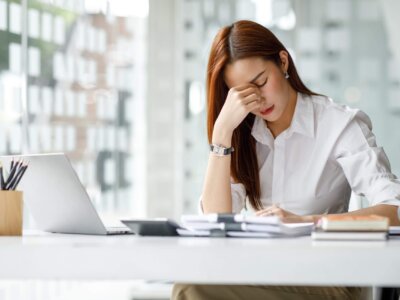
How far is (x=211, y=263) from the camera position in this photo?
1.15 m

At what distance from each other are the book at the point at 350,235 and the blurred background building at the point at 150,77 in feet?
13.5

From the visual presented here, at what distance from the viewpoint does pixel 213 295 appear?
1.76 m

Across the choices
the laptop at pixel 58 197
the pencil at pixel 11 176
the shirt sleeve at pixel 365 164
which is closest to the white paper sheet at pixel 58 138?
the shirt sleeve at pixel 365 164

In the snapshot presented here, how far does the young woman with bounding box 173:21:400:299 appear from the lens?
239 cm

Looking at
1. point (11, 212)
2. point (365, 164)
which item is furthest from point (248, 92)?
point (11, 212)

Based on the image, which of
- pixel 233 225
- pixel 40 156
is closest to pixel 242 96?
pixel 40 156

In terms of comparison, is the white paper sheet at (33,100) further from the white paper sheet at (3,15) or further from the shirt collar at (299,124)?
the shirt collar at (299,124)

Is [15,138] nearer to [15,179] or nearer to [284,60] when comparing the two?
[284,60]

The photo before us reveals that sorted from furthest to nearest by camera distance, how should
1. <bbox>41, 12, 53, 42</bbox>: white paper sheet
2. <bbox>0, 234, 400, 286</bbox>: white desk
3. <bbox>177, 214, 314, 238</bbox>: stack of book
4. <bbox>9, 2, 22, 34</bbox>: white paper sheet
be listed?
<bbox>41, 12, 53, 42</bbox>: white paper sheet, <bbox>9, 2, 22, 34</bbox>: white paper sheet, <bbox>177, 214, 314, 238</bbox>: stack of book, <bbox>0, 234, 400, 286</bbox>: white desk

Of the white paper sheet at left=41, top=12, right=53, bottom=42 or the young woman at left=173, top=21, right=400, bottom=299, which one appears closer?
the young woman at left=173, top=21, right=400, bottom=299

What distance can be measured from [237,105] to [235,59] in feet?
0.50

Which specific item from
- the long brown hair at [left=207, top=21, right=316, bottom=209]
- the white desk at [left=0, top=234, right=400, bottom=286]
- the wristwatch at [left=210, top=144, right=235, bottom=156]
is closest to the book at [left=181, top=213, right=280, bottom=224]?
the white desk at [left=0, top=234, right=400, bottom=286]

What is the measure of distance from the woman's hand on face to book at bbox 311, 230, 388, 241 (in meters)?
1.00

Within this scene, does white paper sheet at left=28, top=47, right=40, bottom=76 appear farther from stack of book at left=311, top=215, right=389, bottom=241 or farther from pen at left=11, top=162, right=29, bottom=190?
stack of book at left=311, top=215, right=389, bottom=241
